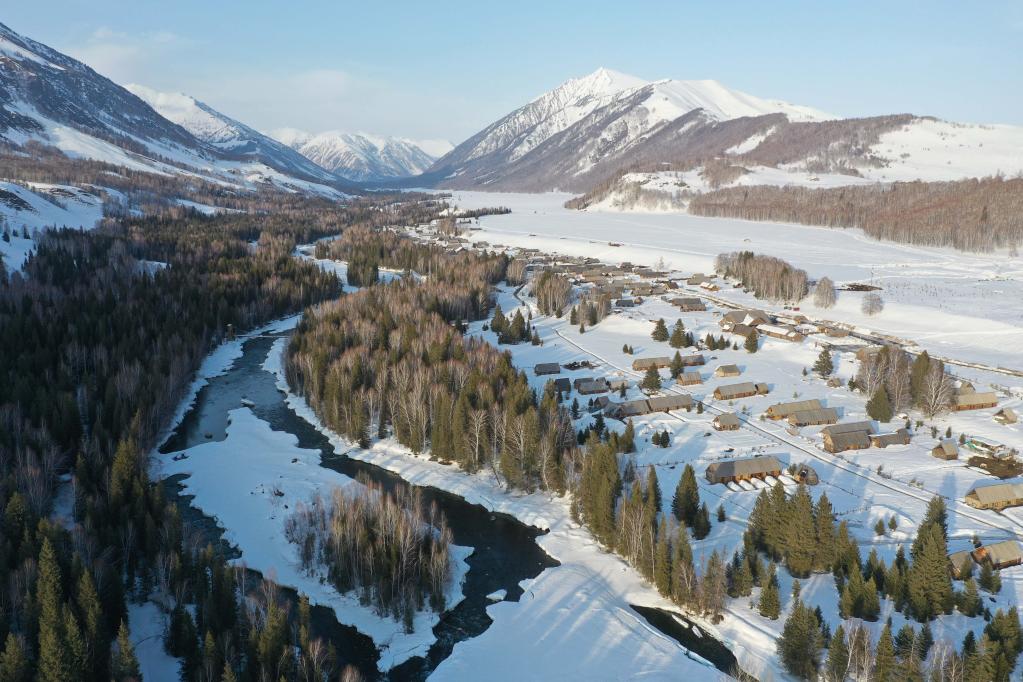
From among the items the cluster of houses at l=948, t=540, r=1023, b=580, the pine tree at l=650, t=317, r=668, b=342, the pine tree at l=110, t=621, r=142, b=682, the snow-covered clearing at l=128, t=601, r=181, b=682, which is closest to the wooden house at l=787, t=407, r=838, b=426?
the cluster of houses at l=948, t=540, r=1023, b=580

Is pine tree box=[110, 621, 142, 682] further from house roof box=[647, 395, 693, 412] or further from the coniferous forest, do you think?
house roof box=[647, 395, 693, 412]

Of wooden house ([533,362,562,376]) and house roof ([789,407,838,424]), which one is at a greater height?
house roof ([789,407,838,424])

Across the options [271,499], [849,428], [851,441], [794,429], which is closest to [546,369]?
[794,429]

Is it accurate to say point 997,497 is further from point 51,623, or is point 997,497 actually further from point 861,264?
point 861,264

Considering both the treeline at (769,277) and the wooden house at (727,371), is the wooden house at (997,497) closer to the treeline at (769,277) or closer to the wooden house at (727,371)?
the wooden house at (727,371)

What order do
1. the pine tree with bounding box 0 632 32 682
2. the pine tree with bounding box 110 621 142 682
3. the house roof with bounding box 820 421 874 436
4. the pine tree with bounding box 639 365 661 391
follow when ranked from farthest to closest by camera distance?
the pine tree with bounding box 639 365 661 391 → the house roof with bounding box 820 421 874 436 → the pine tree with bounding box 110 621 142 682 → the pine tree with bounding box 0 632 32 682

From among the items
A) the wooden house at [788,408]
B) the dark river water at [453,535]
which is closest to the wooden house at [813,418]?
the wooden house at [788,408]
